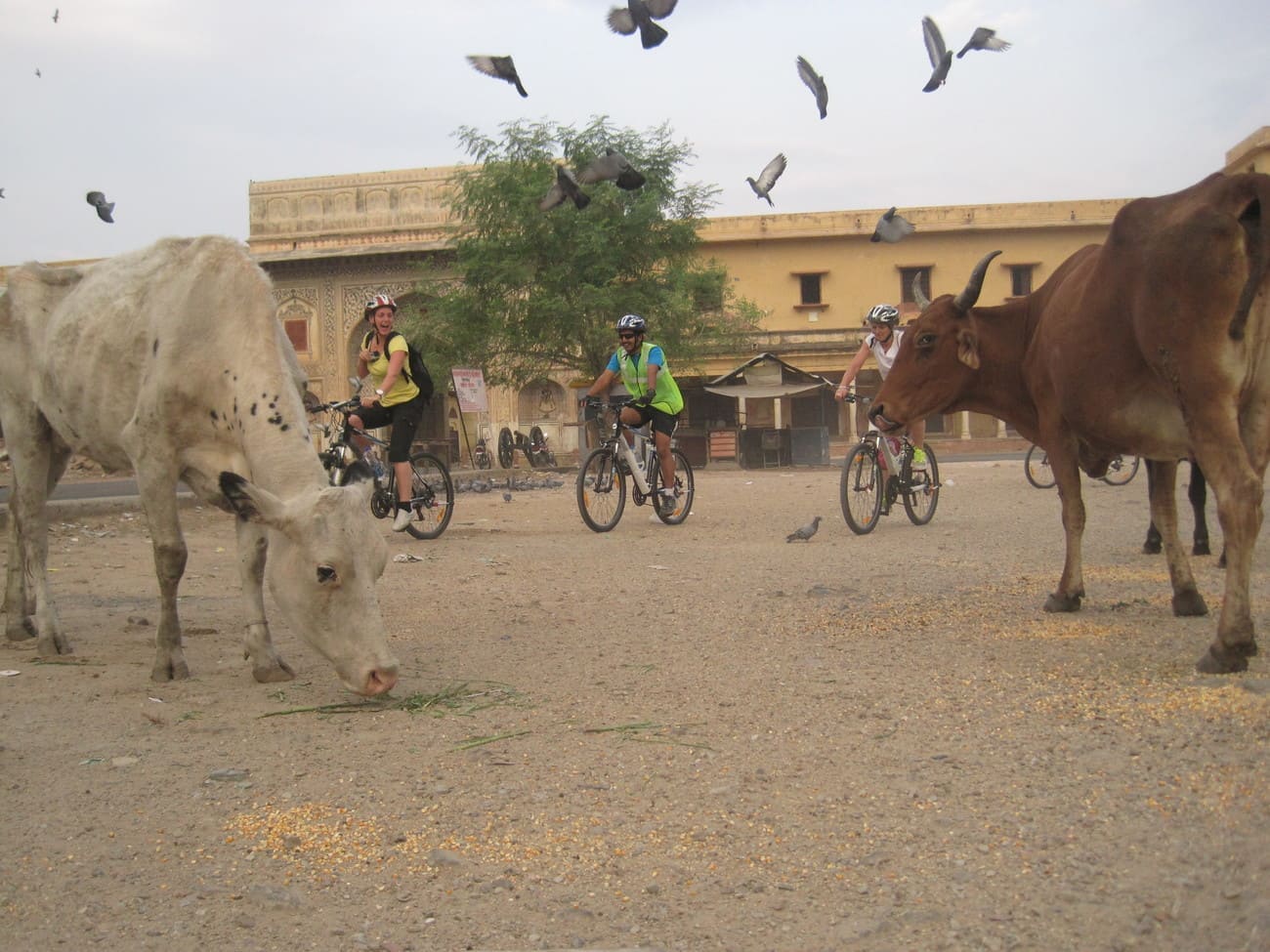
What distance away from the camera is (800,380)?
30.4 m

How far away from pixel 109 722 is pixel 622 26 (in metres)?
5.63

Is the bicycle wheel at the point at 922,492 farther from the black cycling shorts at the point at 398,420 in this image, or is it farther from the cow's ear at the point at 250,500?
the cow's ear at the point at 250,500

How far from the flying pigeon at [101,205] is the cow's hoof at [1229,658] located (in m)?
8.72

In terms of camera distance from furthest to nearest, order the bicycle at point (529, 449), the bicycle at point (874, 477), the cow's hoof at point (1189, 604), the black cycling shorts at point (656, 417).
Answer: the bicycle at point (529, 449)
the black cycling shorts at point (656, 417)
the bicycle at point (874, 477)
the cow's hoof at point (1189, 604)

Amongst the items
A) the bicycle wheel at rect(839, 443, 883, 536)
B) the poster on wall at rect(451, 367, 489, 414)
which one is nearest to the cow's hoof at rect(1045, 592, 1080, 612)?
the bicycle wheel at rect(839, 443, 883, 536)

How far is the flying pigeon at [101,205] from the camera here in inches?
A: 360

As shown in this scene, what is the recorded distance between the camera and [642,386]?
1038cm

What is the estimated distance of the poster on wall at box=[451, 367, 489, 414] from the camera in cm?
2053

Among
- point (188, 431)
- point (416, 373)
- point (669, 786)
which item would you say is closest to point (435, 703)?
point (669, 786)

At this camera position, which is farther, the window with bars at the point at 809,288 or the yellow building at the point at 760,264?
the window with bars at the point at 809,288

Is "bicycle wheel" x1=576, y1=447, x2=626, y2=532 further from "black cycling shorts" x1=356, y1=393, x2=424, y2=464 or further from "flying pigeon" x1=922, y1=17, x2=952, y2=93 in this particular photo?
"flying pigeon" x1=922, y1=17, x2=952, y2=93

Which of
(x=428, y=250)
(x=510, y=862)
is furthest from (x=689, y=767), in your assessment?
(x=428, y=250)

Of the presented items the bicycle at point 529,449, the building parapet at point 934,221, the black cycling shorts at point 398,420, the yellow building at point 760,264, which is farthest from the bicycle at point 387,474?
the building parapet at point 934,221

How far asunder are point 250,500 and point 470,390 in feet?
56.1
